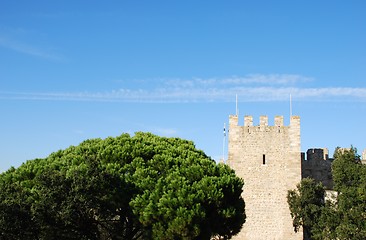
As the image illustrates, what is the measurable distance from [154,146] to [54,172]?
533 centimetres

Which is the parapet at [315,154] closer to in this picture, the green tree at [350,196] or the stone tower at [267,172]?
the stone tower at [267,172]

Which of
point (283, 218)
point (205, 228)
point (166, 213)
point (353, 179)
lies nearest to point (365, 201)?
point (353, 179)

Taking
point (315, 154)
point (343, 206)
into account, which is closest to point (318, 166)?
point (315, 154)

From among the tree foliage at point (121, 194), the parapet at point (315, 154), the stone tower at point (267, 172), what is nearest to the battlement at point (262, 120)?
the stone tower at point (267, 172)

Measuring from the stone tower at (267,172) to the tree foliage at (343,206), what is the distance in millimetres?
956

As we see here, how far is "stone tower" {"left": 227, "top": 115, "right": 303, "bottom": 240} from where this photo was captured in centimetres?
3391

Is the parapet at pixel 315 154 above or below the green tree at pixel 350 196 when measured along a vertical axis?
above

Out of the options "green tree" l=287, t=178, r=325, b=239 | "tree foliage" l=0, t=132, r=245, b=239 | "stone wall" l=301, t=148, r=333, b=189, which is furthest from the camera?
"stone wall" l=301, t=148, r=333, b=189

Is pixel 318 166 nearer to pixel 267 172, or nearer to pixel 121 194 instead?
pixel 267 172

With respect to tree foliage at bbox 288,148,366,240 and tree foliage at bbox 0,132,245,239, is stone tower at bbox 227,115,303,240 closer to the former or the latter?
tree foliage at bbox 288,148,366,240

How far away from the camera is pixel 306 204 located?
32.6m

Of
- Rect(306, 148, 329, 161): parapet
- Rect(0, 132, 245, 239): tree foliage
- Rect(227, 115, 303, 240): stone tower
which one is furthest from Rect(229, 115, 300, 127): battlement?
Rect(0, 132, 245, 239): tree foliage

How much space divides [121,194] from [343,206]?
13.4 metres

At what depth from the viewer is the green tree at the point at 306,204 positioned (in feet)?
106
